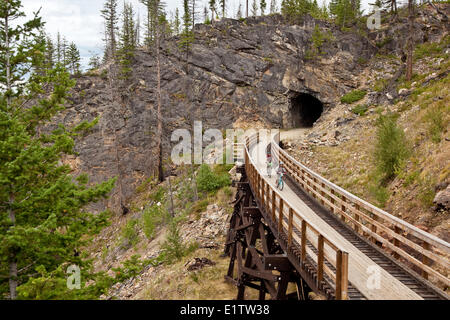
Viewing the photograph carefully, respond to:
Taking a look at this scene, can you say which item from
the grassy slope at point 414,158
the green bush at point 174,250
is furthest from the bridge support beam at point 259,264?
the grassy slope at point 414,158

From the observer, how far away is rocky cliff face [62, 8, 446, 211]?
3183cm

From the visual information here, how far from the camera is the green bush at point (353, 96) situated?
102 ft

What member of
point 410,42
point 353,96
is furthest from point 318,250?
point 353,96

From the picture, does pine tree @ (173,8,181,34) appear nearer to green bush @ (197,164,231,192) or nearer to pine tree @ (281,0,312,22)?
pine tree @ (281,0,312,22)

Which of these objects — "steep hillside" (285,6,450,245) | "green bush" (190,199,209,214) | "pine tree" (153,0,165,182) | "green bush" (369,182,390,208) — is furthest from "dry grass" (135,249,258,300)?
"pine tree" (153,0,165,182)

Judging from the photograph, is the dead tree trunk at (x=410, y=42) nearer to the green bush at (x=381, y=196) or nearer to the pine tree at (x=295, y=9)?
the pine tree at (x=295, y=9)

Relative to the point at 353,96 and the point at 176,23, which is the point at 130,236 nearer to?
the point at 353,96

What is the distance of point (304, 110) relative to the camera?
1634 inches

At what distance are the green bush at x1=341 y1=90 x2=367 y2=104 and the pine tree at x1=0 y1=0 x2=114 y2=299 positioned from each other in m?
29.1

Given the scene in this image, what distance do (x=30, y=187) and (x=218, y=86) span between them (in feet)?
94.4

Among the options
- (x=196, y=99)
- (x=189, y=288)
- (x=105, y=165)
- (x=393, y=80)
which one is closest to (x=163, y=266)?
(x=189, y=288)

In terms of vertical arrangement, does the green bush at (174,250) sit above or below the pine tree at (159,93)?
below

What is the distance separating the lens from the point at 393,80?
27.4m

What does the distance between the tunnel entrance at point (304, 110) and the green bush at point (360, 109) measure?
9.91 meters
